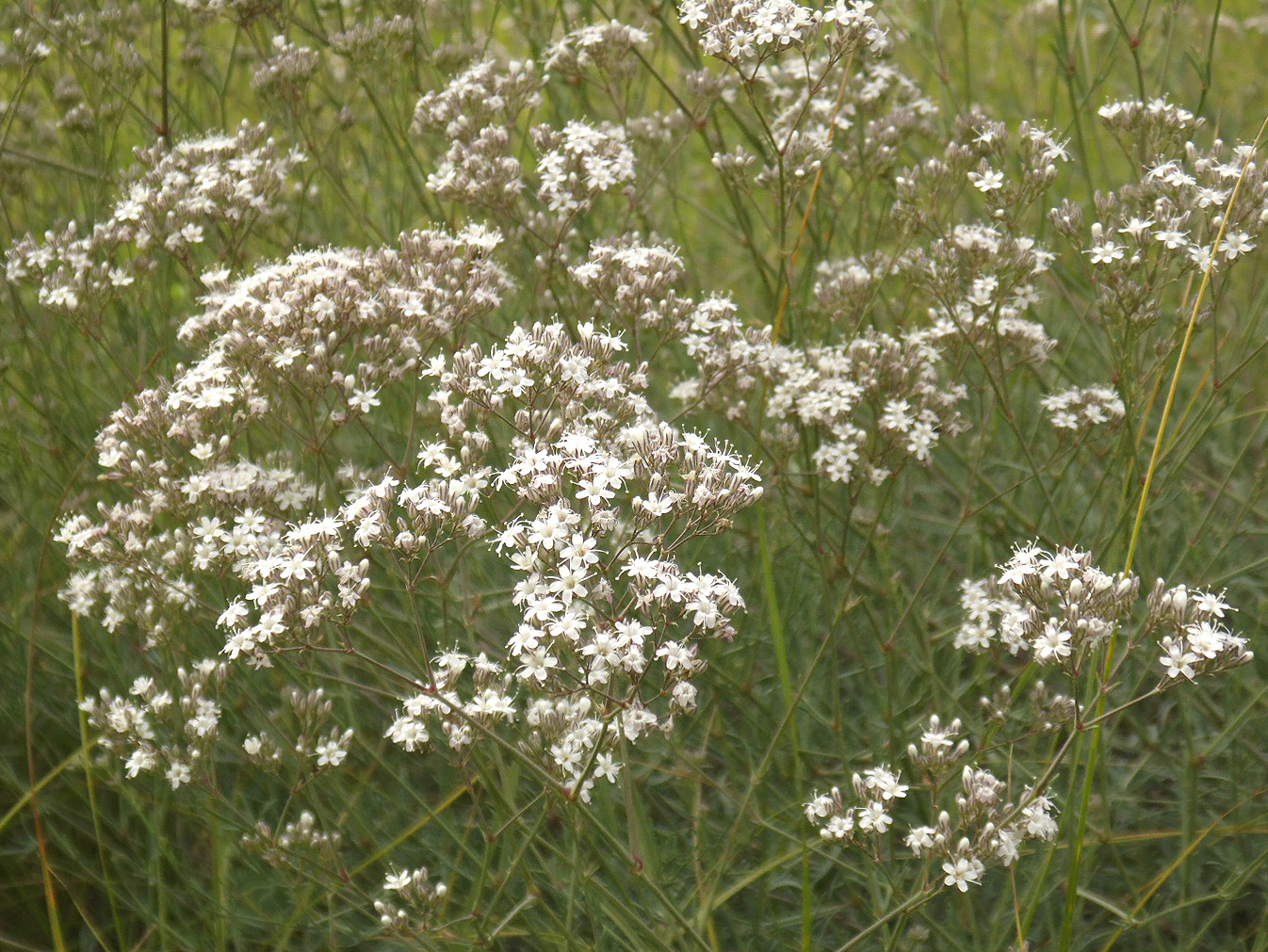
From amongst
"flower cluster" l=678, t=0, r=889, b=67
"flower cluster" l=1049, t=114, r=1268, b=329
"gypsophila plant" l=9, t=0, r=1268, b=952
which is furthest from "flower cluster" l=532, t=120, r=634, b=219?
"flower cluster" l=1049, t=114, r=1268, b=329

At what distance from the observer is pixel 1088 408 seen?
11.8 feet

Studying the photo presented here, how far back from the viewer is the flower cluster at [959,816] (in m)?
2.51

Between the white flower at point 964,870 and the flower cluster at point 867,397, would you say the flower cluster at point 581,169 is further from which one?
the white flower at point 964,870

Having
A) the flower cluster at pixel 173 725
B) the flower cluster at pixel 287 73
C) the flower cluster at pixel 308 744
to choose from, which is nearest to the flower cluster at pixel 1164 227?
the flower cluster at pixel 308 744

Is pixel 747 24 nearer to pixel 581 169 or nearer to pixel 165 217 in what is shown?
pixel 581 169

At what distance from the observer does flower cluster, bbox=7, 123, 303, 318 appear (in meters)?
3.69

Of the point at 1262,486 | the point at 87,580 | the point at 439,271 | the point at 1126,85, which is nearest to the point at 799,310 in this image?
the point at 439,271

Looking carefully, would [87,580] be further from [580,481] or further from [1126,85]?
[1126,85]

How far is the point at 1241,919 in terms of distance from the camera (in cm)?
391

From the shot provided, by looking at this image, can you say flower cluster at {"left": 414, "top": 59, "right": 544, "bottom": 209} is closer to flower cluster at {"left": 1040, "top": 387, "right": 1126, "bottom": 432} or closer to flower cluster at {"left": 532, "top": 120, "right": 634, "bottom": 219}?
flower cluster at {"left": 532, "top": 120, "right": 634, "bottom": 219}

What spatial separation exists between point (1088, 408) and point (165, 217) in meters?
2.87

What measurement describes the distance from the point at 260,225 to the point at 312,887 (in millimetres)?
2243

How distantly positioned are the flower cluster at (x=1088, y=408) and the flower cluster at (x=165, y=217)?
8.09 ft

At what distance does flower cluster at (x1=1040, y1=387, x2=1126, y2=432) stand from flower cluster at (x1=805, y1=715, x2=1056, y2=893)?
117cm
